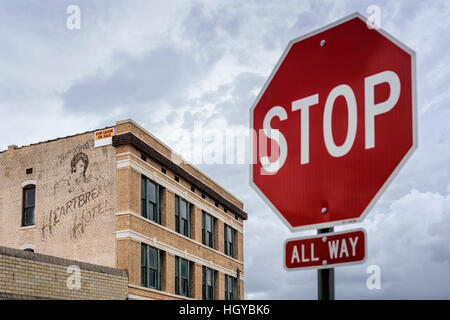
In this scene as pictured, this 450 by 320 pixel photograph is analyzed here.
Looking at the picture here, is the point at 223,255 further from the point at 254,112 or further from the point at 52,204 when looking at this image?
the point at 254,112

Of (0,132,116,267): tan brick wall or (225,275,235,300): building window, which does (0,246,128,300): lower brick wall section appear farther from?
(225,275,235,300): building window

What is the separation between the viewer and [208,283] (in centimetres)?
3581

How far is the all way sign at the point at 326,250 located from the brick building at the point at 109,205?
24504 millimetres

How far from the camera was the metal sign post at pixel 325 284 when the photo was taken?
110 inches

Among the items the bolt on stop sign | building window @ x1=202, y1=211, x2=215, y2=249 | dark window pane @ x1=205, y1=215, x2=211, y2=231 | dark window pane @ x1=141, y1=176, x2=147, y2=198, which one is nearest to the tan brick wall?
dark window pane @ x1=141, y1=176, x2=147, y2=198

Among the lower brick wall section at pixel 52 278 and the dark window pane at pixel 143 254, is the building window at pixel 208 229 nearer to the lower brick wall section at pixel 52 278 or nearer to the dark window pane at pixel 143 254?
the dark window pane at pixel 143 254

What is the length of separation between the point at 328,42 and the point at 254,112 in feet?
1.74

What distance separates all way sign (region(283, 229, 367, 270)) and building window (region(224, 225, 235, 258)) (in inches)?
1452

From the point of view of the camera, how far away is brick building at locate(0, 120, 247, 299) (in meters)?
27.5

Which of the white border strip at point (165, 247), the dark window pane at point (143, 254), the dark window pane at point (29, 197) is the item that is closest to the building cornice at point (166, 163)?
the white border strip at point (165, 247)

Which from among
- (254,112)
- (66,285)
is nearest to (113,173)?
(66,285)

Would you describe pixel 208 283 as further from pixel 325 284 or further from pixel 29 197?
pixel 325 284

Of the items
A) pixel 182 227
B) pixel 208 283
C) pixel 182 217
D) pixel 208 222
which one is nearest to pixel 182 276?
pixel 182 227

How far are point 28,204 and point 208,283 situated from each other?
1132 cm
